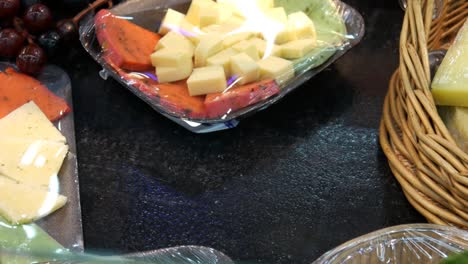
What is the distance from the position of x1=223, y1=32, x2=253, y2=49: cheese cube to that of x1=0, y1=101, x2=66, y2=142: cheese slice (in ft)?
0.97

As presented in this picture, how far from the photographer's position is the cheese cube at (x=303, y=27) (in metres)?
0.97

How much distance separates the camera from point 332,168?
868 millimetres

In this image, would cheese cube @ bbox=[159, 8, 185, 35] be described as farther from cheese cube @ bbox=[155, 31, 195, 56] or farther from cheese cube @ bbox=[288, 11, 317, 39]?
cheese cube @ bbox=[288, 11, 317, 39]

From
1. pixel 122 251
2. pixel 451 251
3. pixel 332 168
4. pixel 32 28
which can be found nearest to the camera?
pixel 451 251

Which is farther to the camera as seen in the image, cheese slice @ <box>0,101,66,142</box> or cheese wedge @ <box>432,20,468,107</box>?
cheese slice @ <box>0,101,66,142</box>

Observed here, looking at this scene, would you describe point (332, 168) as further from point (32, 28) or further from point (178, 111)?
point (32, 28)

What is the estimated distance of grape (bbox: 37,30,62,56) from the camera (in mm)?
975

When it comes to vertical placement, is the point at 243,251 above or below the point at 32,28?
below

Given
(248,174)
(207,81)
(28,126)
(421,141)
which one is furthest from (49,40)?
(421,141)

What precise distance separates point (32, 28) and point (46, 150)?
0.24 meters

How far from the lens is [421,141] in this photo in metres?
0.71

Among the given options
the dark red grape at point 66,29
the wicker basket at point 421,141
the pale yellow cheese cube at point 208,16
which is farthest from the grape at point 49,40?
the wicker basket at point 421,141

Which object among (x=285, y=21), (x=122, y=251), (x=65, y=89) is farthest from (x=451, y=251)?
(x=65, y=89)

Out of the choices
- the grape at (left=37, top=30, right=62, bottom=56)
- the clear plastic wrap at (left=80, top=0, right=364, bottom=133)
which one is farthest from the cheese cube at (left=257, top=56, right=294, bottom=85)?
the grape at (left=37, top=30, right=62, bottom=56)
